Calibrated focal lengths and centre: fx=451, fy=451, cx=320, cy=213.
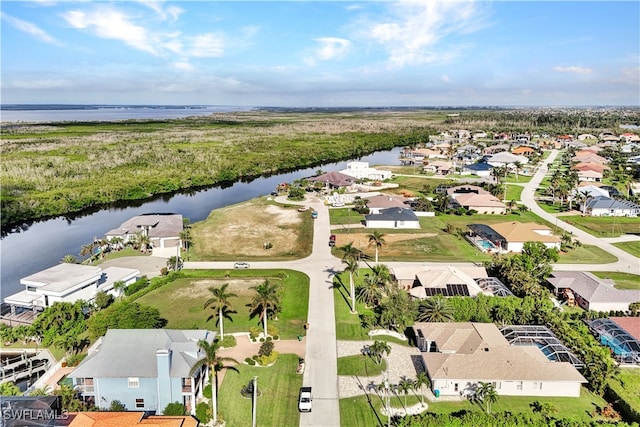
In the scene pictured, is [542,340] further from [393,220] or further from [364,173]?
[364,173]

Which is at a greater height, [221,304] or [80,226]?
[221,304]

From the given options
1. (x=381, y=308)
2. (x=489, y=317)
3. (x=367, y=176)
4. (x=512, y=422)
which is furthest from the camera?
(x=367, y=176)

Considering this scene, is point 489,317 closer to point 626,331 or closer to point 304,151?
point 626,331

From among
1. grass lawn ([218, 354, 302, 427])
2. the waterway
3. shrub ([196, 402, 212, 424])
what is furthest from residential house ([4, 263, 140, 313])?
shrub ([196, 402, 212, 424])

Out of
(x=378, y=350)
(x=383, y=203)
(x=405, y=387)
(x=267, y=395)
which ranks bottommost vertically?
(x=267, y=395)

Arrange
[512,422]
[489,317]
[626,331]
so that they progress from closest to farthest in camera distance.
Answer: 1. [512,422]
2. [626,331]
3. [489,317]

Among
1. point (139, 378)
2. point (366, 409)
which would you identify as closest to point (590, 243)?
point (366, 409)

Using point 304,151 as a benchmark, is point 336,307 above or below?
below

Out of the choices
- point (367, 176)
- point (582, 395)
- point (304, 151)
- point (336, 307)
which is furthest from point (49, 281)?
point (304, 151)
